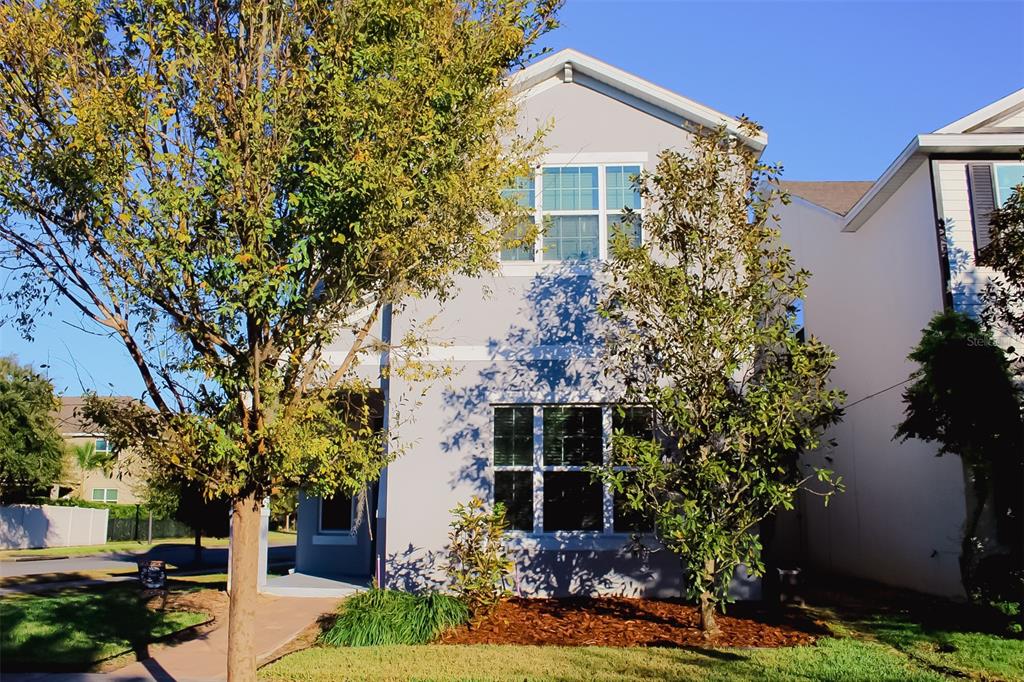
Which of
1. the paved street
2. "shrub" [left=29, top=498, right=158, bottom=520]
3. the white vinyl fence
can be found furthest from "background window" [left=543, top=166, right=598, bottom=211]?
"shrub" [left=29, top=498, right=158, bottom=520]

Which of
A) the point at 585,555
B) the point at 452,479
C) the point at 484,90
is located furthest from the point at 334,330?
the point at 585,555

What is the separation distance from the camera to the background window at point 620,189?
11.9 metres

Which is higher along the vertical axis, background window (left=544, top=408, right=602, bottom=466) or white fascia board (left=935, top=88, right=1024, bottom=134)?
white fascia board (left=935, top=88, right=1024, bottom=134)

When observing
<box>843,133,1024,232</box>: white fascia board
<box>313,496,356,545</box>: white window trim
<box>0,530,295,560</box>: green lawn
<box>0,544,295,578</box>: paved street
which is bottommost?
<box>0,530,295,560</box>: green lawn

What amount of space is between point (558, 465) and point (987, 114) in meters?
8.57

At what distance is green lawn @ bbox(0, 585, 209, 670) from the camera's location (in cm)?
896

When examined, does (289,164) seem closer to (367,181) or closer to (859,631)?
(367,181)

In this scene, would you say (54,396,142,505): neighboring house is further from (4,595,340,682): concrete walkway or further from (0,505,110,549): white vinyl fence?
(4,595,340,682): concrete walkway

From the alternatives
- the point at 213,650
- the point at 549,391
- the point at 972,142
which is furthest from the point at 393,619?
the point at 972,142

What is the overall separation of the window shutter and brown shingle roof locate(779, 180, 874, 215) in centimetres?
385

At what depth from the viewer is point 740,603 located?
421 inches

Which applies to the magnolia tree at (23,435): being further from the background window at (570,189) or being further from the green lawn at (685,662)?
the green lawn at (685,662)

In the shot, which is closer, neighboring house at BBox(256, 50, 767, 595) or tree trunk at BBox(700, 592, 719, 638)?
tree trunk at BBox(700, 592, 719, 638)

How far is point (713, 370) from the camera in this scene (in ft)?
30.3
